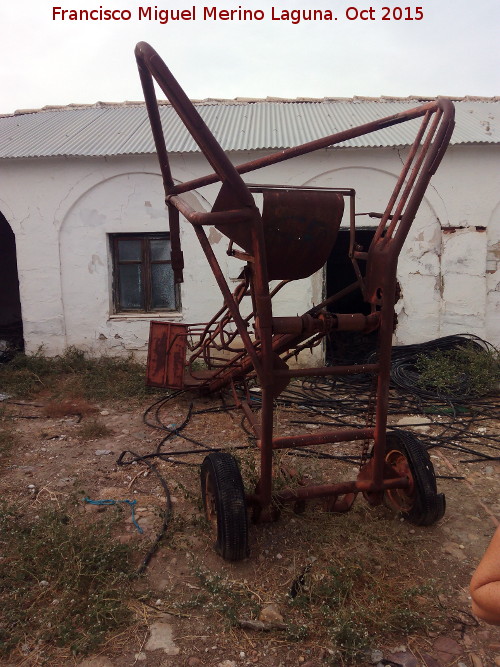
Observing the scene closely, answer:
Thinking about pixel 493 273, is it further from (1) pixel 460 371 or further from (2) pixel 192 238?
(2) pixel 192 238

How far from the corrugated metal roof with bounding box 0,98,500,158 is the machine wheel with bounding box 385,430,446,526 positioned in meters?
5.34

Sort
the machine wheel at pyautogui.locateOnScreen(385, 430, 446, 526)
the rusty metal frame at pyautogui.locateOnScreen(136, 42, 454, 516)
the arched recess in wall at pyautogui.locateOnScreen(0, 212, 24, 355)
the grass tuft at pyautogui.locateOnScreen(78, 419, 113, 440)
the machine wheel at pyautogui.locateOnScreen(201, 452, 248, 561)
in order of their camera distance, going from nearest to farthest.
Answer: the rusty metal frame at pyautogui.locateOnScreen(136, 42, 454, 516), the machine wheel at pyautogui.locateOnScreen(201, 452, 248, 561), the machine wheel at pyautogui.locateOnScreen(385, 430, 446, 526), the grass tuft at pyautogui.locateOnScreen(78, 419, 113, 440), the arched recess in wall at pyautogui.locateOnScreen(0, 212, 24, 355)

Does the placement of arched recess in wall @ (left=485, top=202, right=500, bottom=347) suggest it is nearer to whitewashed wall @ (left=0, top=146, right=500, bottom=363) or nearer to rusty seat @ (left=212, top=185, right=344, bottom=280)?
whitewashed wall @ (left=0, top=146, right=500, bottom=363)

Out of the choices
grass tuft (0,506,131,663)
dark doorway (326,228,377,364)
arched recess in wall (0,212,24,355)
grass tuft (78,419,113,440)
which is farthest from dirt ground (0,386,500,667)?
arched recess in wall (0,212,24,355)

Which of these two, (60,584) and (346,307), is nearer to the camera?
(60,584)

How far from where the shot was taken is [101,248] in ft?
24.8

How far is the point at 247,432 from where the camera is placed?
4945 millimetres

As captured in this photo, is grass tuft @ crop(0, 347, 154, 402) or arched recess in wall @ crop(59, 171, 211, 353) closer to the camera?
grass tuft @ crop(0, 347, 154, 402)

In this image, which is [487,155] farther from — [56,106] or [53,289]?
[56,106]

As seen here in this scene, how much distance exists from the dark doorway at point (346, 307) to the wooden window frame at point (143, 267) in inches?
118

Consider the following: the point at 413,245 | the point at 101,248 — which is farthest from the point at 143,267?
the point at 413,245

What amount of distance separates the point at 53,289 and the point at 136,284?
1.37 m

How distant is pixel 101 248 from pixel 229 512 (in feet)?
19.5

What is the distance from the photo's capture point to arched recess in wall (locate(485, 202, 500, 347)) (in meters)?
7.22
